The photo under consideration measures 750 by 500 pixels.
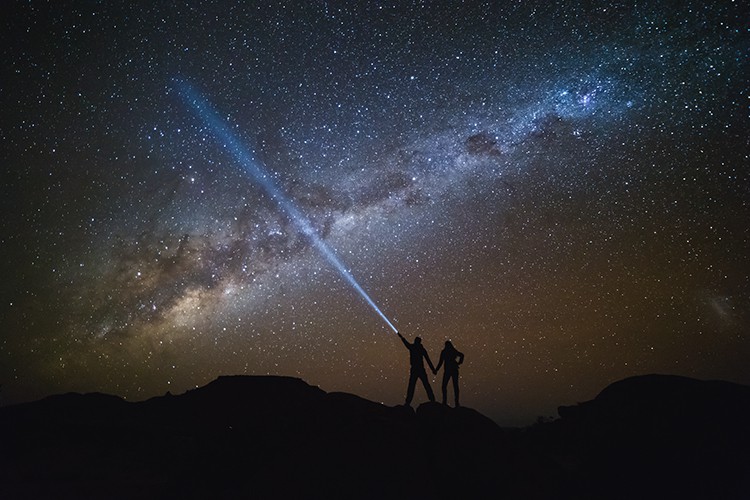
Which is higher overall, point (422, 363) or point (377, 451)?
point (422, 363)

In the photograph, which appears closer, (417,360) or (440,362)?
(417,360)

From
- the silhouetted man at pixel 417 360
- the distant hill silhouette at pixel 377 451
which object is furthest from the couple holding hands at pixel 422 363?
the distant hill silhouette at pixel 377 451

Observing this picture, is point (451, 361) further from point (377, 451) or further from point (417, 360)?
point (377, 451)

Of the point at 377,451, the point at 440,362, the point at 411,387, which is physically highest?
the point at 440,362

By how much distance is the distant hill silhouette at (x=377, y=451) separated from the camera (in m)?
10.6

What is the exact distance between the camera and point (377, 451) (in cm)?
1117

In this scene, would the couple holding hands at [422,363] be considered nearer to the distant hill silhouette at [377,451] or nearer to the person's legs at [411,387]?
the person's legs at [411,387]

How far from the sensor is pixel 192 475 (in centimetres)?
1104

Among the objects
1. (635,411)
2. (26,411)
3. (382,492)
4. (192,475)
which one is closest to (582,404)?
(635,411)

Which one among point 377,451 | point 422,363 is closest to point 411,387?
point 422,363

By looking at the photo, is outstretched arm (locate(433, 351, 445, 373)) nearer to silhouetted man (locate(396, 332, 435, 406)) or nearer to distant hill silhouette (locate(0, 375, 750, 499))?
silhouetted man (locate(396, 332, 435, 406))

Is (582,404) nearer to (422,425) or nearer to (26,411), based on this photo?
(422,425)

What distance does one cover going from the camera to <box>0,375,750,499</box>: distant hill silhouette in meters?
10.6

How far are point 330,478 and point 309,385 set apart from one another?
649 centimetres
